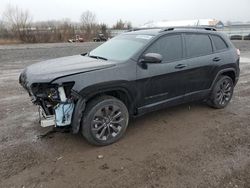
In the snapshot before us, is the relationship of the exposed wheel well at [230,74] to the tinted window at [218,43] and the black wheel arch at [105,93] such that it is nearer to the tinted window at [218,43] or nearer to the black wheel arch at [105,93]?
the tinted window at [218,43]

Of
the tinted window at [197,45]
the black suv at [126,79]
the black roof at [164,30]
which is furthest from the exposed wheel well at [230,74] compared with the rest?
the black roof at [164,30]

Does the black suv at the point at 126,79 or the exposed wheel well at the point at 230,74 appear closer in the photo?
the black suv at the point at 126,79

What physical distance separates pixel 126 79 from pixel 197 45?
6.33 ft

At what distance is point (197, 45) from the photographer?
17.0ft

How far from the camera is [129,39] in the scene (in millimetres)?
4934

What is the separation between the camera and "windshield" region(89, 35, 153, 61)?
4.45 metres

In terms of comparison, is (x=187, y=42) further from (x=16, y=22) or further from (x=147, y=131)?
(x=16, y=22)

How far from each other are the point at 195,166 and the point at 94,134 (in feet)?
5.00

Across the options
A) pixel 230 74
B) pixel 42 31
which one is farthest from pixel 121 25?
pixel 230 74

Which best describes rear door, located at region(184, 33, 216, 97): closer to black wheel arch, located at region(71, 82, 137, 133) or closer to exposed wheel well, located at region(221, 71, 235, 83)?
exposed wheel well, located at region(221, 71, 235, 83)

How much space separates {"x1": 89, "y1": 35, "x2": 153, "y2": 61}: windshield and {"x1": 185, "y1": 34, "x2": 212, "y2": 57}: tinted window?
2.96ft

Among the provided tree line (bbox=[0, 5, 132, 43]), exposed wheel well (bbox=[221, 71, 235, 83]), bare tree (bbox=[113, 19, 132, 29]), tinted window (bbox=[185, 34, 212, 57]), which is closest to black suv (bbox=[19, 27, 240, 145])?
tinted window (bbox=[185, 34, 212, 57])

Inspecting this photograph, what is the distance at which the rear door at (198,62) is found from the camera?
16.4ft

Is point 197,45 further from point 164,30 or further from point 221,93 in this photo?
point 221,93
